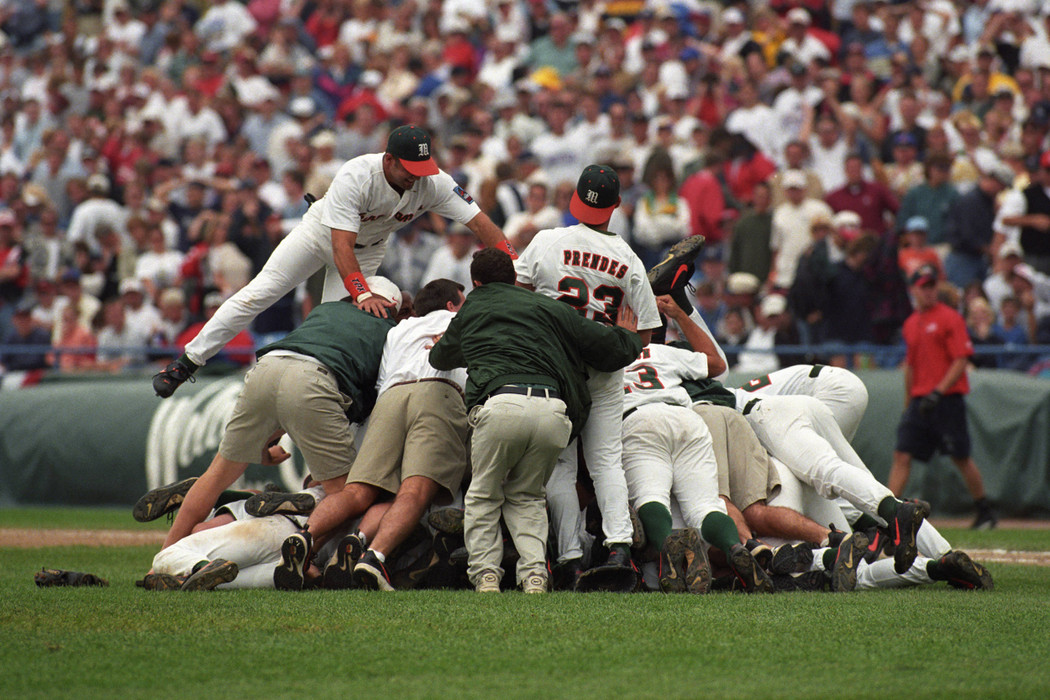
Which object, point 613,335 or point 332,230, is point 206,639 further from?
point 332,230

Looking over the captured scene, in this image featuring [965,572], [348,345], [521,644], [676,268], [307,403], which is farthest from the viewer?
[676,268]

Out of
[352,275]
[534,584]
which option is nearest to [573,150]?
[352,275]

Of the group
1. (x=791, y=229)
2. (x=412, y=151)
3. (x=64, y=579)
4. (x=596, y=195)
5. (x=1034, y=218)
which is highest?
(x=1034, y=218)

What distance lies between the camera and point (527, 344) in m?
6.88

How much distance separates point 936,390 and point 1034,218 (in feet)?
11.9

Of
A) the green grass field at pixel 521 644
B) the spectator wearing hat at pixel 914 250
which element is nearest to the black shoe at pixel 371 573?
the green grass field at pixel 521 644

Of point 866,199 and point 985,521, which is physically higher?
point 866,199

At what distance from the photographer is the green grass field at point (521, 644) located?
4.38 meters

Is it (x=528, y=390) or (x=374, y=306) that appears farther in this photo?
(x=374, y=306)

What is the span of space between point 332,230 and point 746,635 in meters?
4.16

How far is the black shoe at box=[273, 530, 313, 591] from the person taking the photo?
22.3 feet

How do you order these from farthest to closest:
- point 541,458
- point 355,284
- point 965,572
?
point 355,284 → point 965,572 → point 541,458

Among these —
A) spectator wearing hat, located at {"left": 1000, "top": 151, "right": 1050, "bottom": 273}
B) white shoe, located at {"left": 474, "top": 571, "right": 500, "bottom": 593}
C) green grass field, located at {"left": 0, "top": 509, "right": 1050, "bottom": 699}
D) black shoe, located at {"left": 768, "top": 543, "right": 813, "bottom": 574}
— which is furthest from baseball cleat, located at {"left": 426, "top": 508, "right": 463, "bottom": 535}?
spectator wearing hat, located at {"left": 1000, "top": 151, "right": 1050, "bottom": 273}

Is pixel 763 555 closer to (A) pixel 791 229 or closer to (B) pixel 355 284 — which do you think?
(B) pixel 355 284
